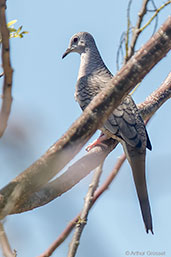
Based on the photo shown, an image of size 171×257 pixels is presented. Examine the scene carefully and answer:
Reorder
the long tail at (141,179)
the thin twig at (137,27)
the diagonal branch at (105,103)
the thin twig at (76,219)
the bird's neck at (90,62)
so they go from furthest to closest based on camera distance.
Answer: the bird's neck at (90,62)
the long tail at (141,179)
the thin twig at (137,27)
the thin twig at (76,219)
the diagonal branch at (105,103)

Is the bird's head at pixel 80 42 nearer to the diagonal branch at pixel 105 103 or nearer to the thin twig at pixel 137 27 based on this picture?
the thin twig at pixel 137 27

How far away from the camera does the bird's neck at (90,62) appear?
598cm

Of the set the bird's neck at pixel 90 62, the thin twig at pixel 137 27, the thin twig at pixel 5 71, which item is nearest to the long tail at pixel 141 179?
the thin twig at pixel 137 27

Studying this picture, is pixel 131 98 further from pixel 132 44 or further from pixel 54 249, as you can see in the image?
pixel 54 249

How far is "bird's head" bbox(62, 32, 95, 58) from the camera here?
650 cm

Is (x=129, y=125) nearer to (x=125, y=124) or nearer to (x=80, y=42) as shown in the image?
(x=125, y=124)

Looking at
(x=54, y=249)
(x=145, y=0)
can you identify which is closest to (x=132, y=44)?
(x=145, y=0)

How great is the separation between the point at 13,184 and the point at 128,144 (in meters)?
2.32

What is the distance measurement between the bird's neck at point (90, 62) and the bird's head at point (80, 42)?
0.09m

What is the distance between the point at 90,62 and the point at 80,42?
0.50m

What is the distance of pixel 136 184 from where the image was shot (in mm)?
4316

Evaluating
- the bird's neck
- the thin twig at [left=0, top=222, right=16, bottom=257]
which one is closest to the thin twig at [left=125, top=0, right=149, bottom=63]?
the thin twig at [left=0, top=222, right=16, bottom=257]

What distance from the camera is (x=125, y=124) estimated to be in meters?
4.75

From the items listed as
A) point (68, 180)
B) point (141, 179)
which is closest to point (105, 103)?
point (68, 180)
